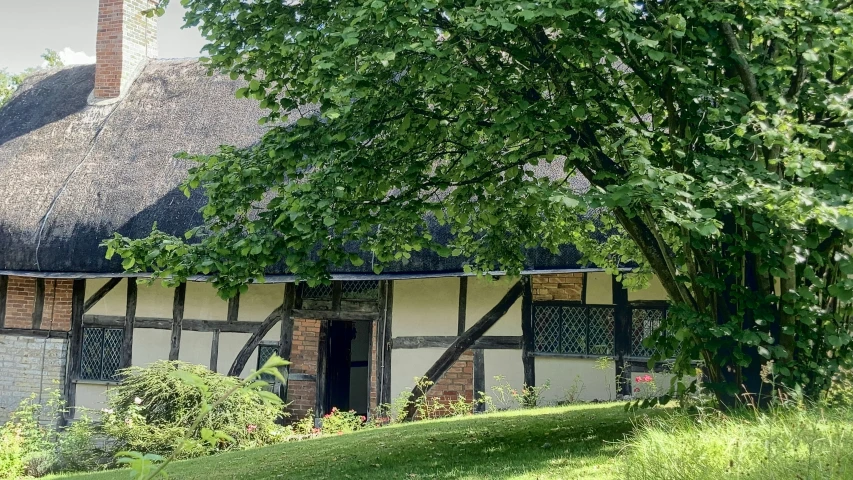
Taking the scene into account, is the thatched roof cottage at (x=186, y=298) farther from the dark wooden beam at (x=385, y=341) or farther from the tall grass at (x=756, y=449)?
the tall grass at (x=756, y=449)

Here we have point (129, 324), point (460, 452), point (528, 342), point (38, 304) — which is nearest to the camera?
point (460, 452)

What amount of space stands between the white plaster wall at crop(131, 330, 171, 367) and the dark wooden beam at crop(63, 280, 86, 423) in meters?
0.98

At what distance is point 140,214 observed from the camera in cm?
1192

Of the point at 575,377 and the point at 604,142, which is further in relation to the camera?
the point at 575,377

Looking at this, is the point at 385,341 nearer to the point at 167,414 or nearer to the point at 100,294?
the point at 167,414

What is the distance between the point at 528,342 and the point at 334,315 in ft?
9.09

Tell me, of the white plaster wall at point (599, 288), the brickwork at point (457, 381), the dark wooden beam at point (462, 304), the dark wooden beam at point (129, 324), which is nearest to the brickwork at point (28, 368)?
the dark wooden beam at point (129, 324)

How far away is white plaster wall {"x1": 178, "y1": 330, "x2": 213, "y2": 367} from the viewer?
11.8m

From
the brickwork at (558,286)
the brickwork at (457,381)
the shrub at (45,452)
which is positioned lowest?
the shrub at (45,452)

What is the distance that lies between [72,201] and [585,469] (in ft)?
32.9

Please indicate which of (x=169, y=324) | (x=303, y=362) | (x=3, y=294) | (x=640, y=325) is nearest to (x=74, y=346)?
(x=169, y=324)

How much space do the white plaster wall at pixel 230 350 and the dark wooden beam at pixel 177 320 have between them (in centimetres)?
70

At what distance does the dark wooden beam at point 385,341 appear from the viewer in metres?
10.9

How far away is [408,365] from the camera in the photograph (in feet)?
35.8
